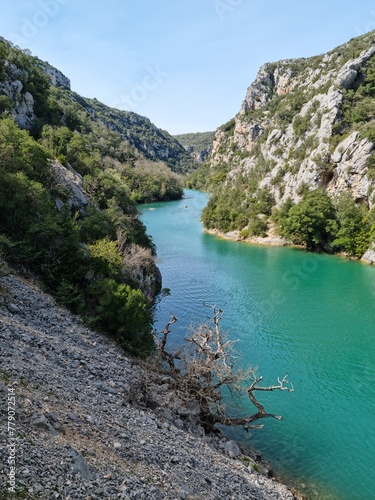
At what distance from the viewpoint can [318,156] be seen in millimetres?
67500

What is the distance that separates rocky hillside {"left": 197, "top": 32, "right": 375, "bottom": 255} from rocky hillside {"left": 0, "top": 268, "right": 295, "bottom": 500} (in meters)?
49.5

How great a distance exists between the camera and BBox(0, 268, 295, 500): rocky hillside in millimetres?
8086

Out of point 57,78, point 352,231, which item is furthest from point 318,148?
point 57,78

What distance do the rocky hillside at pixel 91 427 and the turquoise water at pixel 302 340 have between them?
282 centimetres

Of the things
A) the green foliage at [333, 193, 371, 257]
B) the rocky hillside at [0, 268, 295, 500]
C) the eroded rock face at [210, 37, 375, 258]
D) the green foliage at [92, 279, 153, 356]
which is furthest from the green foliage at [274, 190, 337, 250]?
the rocky hillside at [0, 268, 295, 500]

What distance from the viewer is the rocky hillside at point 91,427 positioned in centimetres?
809

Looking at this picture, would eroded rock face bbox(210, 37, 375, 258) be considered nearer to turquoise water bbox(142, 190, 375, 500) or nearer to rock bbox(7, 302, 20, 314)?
turquoise water bbox(142, 190, 375, 500)

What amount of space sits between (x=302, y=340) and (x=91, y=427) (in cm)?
2133

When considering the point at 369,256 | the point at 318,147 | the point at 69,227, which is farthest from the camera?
the point at 318,147

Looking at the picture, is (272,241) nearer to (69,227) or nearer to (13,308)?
(69,227)

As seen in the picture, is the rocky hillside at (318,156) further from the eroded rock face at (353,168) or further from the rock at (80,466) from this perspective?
the rock at (80,466)

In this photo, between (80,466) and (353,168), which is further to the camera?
(353,168)

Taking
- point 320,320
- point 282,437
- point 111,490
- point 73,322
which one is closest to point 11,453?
point 111,490

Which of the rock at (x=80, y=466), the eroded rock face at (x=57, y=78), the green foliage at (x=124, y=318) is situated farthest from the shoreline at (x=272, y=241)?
the eroded rock face at (x=57, y=78)
